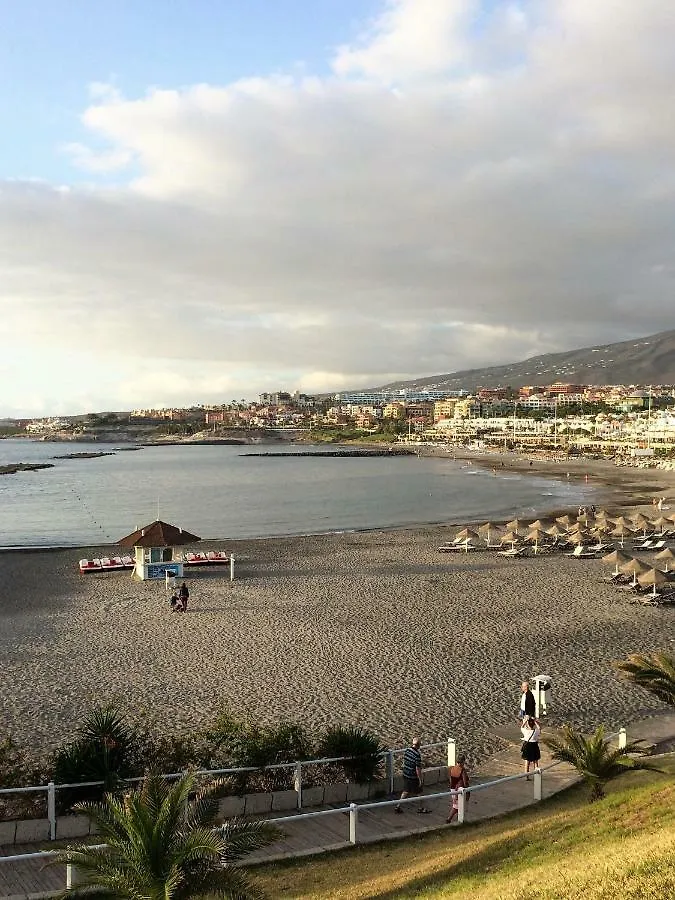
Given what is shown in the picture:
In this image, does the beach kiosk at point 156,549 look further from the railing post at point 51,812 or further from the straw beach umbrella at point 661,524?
the straw beach umbrella at point 661,524

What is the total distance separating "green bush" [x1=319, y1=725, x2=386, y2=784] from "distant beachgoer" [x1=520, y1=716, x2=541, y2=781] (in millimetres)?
1960

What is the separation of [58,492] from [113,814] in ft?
211

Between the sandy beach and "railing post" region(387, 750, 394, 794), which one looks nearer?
"railing post" region(387, 750, 394, 794)

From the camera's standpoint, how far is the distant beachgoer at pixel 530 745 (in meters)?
9.92

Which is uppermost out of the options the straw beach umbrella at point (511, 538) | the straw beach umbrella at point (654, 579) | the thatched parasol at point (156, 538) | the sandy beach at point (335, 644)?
the thatched parasol at point (156, 538)

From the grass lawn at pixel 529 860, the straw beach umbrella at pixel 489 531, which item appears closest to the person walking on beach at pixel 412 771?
the grass lawn at pixel 529 860

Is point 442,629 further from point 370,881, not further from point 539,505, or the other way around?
point 539,505

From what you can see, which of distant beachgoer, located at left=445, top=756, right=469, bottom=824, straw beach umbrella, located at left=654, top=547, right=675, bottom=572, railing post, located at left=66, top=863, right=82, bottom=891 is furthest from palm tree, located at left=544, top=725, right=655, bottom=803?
straw beach umbrella, located at left=654, top=547, right=675, bottom=572

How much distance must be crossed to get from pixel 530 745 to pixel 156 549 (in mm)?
17903

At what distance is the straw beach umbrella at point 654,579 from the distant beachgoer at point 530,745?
492 inches

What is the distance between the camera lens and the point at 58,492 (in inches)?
2606

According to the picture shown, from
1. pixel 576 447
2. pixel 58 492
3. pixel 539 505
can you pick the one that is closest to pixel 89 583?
pixel 539 505

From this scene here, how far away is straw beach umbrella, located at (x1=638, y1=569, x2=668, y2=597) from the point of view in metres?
21.0

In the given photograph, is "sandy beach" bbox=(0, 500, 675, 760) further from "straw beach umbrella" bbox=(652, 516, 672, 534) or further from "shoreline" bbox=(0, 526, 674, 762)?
"straw beach umbrella" bbox=(652, 516, 672, 534)
